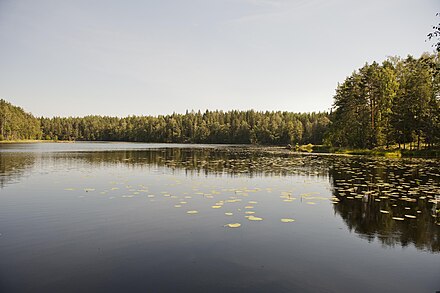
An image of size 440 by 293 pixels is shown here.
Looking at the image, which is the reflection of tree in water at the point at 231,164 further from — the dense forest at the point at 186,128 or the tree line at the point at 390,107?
the dense forest at the point at 186,128

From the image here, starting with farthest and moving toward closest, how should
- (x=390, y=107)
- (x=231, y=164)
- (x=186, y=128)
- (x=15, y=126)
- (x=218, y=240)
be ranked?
(x=186, y=128), (x=15, y=126), (x=390, y=107), (x=231, y=164), (x=218, y=240)

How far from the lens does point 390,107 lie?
154ft

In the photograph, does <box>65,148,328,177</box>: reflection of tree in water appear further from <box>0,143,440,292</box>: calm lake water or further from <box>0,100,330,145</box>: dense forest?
<box>0,100,330,145</box>: dense forest

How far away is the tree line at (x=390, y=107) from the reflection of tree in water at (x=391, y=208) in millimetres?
23030

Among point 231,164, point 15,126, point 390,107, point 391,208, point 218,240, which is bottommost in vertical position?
point 218,240

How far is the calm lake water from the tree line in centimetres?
2762

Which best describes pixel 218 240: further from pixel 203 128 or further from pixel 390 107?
pixel 203 128

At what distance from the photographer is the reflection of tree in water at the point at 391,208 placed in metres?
9.00

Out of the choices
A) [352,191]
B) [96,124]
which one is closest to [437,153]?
[352,191]

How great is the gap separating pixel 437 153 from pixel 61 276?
44825 mm

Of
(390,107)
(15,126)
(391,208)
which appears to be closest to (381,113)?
(390,107)

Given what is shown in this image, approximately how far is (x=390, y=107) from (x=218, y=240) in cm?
4730

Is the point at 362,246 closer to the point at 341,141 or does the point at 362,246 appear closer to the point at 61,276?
the point at 61,276

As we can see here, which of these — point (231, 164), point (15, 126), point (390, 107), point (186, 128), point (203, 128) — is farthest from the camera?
point (186, 128)
